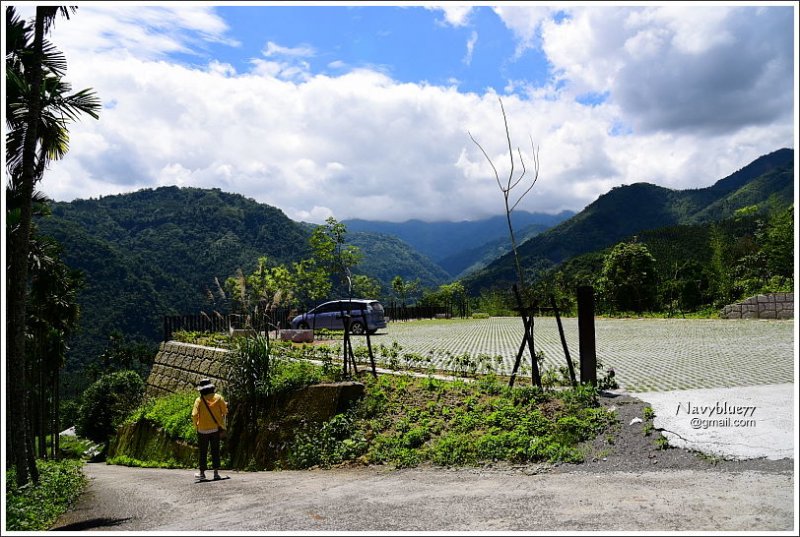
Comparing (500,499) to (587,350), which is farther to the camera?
(587,350)

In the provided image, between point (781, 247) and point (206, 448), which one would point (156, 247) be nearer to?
point (781, 247)

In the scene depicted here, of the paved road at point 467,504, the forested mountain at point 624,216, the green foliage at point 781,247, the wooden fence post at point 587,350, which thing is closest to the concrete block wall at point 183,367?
the paved road at point 467,504

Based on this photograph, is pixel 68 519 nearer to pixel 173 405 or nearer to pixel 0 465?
pixel 0 465

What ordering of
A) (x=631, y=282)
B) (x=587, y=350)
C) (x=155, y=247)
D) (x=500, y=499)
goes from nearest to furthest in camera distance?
(x=500, y=499) → (x=587, y=350) → (x=631, y=282) → (x=155, y=247)

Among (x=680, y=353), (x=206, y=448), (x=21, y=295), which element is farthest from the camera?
(x=680, y=353)

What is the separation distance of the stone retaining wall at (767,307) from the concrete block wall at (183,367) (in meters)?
21.8

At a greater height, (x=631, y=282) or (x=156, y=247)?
(x=156, y=247)

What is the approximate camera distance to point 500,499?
510 centimetres

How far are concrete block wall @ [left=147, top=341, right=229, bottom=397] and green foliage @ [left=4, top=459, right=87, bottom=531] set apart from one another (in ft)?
16.0

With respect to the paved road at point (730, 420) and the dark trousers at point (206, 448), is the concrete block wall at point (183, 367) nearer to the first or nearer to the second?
the dark trousers at point (206, 448)

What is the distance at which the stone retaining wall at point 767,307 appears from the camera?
24.0 meters

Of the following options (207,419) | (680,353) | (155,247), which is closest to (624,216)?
(155,247)

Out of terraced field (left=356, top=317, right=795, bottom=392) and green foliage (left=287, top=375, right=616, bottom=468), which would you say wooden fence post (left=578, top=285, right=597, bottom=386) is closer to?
green foliage (left=287, top=375, right=616, bottom=468)

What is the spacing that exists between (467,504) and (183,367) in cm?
1257
